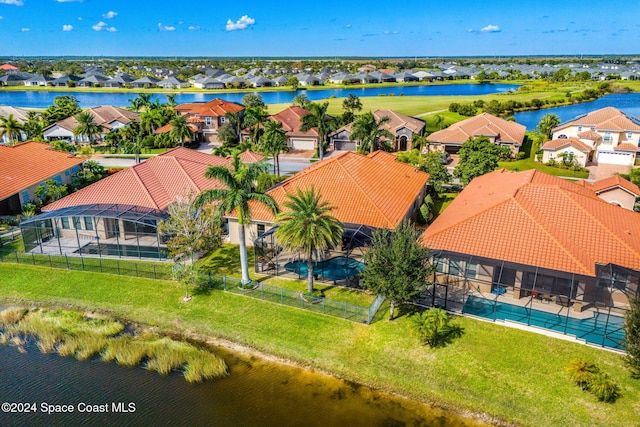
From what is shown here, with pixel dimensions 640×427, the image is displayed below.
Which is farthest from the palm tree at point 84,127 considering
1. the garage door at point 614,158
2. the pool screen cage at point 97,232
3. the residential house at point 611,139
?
the garage door at point 614,158

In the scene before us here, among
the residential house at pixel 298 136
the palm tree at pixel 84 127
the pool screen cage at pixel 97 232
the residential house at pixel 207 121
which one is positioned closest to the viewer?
the pool screen cage at pixel 97 232

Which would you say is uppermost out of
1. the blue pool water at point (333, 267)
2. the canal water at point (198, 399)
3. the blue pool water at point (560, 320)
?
the blue pool water at point (333, 267)

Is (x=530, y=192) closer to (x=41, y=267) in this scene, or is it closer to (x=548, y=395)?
(x=548, y=395)

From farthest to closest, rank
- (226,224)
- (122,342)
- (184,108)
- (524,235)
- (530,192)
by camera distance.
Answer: (184,108) < (226,224) < (530,192) < (524,235) < (122,342)

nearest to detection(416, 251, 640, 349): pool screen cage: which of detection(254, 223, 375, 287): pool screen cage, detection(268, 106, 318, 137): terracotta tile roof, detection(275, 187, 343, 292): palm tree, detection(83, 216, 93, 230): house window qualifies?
detection(254, 223, 375, 287): pool screen cage

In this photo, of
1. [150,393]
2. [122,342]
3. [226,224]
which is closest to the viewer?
[150,393]

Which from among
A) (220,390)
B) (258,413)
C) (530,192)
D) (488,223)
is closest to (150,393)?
(220,390)

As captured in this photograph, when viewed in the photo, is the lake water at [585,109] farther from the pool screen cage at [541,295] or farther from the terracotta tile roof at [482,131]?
the pool screen cage at [541,295]
